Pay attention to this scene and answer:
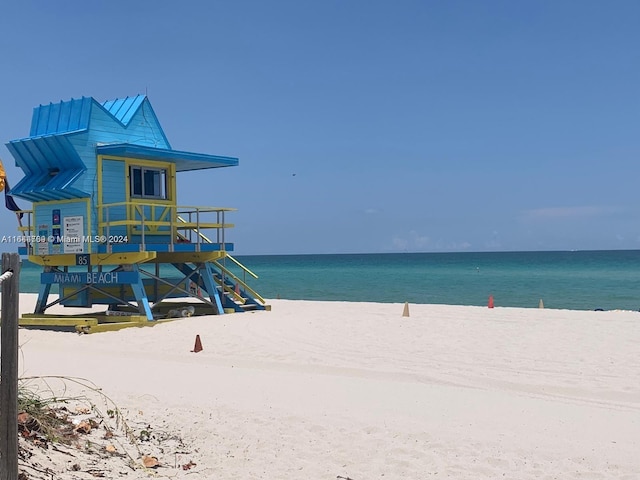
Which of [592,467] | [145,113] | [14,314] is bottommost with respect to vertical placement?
[592,467]

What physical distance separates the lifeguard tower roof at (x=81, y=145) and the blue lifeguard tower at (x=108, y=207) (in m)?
0.03

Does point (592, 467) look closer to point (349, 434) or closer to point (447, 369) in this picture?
point (349, 434)

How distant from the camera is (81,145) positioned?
55.6 feet

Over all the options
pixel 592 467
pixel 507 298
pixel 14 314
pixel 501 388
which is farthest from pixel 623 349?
pixel 507 298

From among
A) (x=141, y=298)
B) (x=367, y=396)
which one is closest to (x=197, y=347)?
(x=141, y=298)

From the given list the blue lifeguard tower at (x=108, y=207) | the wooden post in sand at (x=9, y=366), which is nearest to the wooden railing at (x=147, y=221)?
the blue lifeguard tower at (x=108, y=207)

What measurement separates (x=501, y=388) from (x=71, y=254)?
11700 mm

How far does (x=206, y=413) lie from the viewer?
7.93 m

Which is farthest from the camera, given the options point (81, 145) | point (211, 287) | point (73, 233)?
point (211, 287)

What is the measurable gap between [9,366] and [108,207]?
13077mm

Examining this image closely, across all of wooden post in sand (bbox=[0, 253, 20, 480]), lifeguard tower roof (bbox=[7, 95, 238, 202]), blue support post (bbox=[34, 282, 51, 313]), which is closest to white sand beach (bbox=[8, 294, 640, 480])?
wooden post in sand (bbox=[0, 253, 20, 480])

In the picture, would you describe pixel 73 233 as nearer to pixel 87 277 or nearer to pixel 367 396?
pixel 87 277

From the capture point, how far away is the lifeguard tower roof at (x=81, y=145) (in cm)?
1697

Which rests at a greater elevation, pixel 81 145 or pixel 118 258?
pixel 81 145
